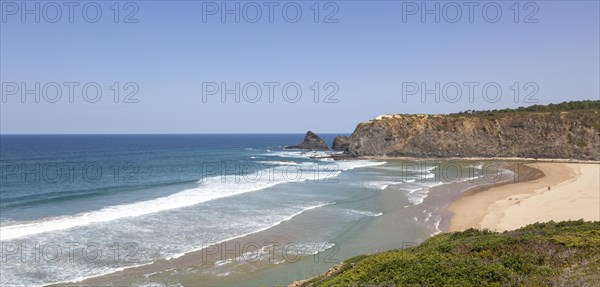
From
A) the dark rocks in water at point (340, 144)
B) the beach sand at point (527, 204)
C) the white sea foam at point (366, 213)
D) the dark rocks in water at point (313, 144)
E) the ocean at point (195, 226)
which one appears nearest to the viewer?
the ocean at point (195, 226)

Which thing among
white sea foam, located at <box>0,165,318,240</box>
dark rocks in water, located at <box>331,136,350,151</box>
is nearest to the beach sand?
white sea foam, located at <box>0,165,318,240</box>

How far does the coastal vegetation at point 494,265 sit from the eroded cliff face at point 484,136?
6762 cm

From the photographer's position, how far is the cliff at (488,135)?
69438 mm

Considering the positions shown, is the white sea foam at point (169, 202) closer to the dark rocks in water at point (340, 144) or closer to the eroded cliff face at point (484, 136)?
the eroded cliff face at point (484, 136)

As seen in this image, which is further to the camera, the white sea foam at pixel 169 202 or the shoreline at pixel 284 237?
the white sea foam at pixel 169 202

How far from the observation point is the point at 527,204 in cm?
2997

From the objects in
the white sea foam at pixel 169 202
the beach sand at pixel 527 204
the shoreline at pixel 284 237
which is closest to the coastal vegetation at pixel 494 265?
the shoreline at pixel 284 237

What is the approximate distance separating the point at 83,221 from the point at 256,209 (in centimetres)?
1151

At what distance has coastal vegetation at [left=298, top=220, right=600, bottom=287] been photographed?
8.38 metres

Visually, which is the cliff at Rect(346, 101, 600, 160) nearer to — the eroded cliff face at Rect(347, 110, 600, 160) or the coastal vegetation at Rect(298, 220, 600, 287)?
the eroded cliff face at Rect(347, 110, 600, 160)

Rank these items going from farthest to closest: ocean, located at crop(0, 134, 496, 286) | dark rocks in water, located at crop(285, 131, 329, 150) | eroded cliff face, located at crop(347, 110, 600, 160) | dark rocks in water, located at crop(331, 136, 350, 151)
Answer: dark rocks in water, located at crop(285, 131, 329, 150) → dark rocks in water, located at crop(331, 136, 350, 151) → eroded cliff face, located at crop(347, 110, 600, 160) → ocean, located at crop(0, 134, 496, 286)

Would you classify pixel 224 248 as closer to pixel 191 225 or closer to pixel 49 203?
pixel 191 225

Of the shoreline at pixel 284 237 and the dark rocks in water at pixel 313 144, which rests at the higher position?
the dark rocks in water at pixel 313 144

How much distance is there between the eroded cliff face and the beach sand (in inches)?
1162
